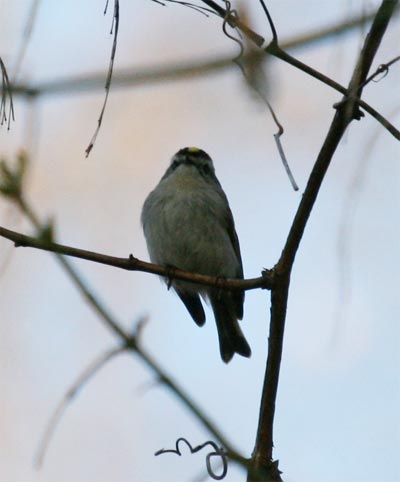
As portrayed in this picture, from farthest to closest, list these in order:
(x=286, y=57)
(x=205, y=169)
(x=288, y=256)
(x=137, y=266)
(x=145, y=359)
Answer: (x=205, y=169)
(x=137, y=266)
(x=288, y=256)
(x=286, y=57)
(x=145, y=359)

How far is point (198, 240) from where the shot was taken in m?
5.24

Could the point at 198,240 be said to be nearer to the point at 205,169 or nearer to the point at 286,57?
the point at 205,169

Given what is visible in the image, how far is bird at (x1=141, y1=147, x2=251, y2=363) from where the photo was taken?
5.22 meters

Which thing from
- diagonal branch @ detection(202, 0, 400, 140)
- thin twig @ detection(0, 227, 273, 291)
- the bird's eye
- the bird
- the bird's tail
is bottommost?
diagonal branch @ detection(202, 0, 400, 140)

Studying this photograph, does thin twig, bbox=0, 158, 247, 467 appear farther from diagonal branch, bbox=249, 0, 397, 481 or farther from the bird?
the bird

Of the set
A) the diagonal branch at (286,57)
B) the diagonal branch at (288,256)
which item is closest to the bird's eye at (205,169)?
the diagonal branch at (288,256)

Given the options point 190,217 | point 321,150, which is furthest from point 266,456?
point 190,217

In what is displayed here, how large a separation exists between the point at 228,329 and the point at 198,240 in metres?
0.71

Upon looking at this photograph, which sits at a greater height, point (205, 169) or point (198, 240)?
point (205, 169)

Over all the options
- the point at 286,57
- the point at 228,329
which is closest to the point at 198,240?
the point at 228,329

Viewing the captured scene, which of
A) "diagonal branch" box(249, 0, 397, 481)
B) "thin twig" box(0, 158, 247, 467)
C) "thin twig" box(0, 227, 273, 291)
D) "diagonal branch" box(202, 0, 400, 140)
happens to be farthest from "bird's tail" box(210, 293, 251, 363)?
"thin twig" box(0, 158, 247, 467)

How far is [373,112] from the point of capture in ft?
6.84

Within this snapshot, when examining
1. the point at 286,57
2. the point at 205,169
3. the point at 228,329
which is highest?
the point at 205,169

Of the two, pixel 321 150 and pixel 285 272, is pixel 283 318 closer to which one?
pixel 285 272
